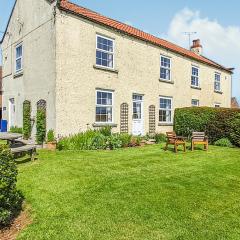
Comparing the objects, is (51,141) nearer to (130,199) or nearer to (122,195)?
(122,195)

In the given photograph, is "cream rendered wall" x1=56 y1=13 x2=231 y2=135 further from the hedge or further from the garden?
the garden

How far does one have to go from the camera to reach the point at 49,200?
6.68 meters

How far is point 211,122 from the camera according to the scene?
18516 millimetres

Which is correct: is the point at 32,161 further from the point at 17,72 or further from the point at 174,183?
the point at 17,72

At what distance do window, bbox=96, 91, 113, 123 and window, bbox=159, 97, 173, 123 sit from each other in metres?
5.29

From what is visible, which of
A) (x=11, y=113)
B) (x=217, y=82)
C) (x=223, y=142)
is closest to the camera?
(x=223, y=142)

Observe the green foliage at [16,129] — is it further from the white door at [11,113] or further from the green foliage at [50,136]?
the green foliage at [50,136]

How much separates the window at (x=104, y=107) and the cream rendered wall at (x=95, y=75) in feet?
1.06

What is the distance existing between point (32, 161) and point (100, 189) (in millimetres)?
4392

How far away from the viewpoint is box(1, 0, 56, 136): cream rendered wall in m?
15.5

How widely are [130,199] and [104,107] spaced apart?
1110 centimetres

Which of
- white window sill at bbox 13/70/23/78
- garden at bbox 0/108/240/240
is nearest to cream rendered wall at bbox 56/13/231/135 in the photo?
garden at bbox 0/108/240/240

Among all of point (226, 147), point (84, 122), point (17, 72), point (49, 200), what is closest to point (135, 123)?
point (84, 122)

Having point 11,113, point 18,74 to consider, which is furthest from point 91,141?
point 11,113
